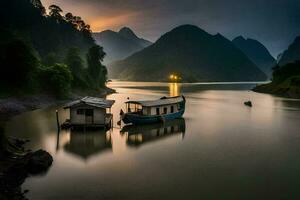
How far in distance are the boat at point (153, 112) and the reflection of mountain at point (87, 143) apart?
806 cm

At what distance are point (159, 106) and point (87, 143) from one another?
68.6 ft

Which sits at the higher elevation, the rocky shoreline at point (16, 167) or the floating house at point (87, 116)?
the floating house at point (87, 116)

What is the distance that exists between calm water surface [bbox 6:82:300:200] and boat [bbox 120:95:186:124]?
218cm

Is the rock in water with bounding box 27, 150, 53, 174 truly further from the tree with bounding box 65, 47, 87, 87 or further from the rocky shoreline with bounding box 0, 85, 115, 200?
the tree with bounding box 65, 47, 87, 87

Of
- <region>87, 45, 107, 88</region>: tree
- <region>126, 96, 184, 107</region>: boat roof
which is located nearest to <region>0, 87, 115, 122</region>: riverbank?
<region>126, 96, 184, 107</region>: boat roof

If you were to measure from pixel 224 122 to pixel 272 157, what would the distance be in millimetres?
27287

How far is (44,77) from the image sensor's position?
98.4 meters

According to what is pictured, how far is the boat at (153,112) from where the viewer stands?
58.5 m

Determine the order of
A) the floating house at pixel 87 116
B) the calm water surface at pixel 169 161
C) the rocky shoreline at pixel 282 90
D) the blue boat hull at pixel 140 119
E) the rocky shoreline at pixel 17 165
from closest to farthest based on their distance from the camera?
the rocky shoreline at pixel 17 165 → the calm water surface at pixel 169 161 → the floating house at pixel 87 116 → the blue boat hull at pixel 140 119 → the rocky shoreline at pixel 282 90

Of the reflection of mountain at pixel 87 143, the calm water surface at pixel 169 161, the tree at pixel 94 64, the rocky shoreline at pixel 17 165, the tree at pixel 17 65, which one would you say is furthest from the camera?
the tree at pixel 94 64

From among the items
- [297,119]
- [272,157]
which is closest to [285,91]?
[297,119]

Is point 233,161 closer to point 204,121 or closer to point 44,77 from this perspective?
point 204,121

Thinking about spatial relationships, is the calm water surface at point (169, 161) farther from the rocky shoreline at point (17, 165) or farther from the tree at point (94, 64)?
the tree at point (94, 64)

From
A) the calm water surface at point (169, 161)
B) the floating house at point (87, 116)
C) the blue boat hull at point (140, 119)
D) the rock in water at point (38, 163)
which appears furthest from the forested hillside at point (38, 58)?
the rock in water at point (38, 163)
